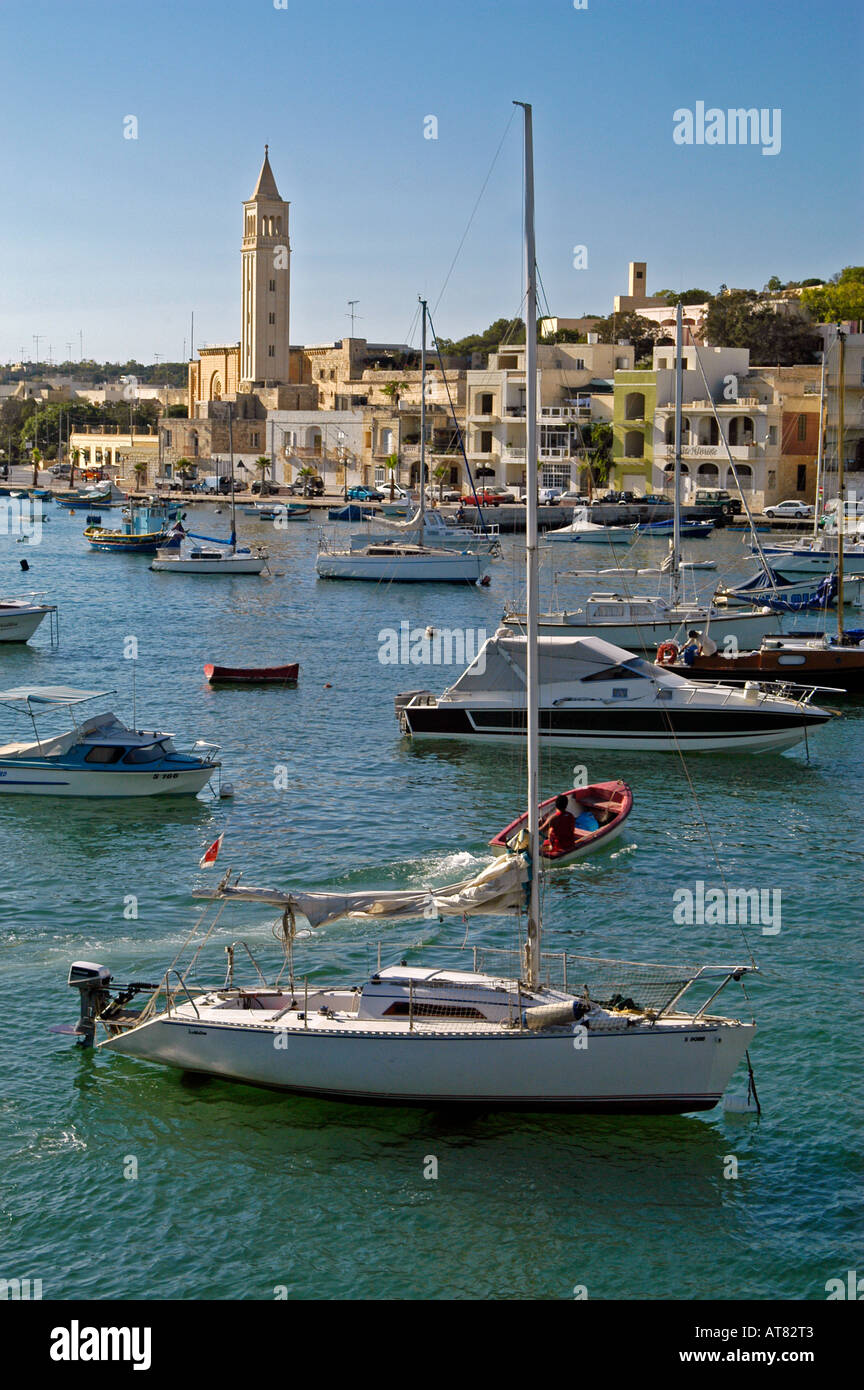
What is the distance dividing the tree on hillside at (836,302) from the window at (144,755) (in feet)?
288

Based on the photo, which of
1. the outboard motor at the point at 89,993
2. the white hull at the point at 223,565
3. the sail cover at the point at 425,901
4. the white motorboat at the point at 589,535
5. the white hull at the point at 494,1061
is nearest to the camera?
the white hull at the point at 494,1061

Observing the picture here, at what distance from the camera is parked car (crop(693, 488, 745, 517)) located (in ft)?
299

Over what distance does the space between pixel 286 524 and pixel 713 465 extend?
2863 centimetres

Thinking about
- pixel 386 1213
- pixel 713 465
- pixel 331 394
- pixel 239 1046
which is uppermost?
pixel 331 394

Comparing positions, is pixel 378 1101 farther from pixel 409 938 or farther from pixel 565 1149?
pixel 409 938

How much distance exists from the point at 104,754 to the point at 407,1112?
1311cm

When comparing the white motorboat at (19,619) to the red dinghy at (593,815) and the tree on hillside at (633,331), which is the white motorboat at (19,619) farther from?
the tree on hillside at (633,331)

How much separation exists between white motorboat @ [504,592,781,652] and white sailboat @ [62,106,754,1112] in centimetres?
2626

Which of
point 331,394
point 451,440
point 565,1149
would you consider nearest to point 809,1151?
point 565,1149

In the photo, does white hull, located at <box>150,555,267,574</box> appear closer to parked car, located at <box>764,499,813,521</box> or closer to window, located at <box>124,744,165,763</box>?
parked car, located at <box>764,499,813,521</box>

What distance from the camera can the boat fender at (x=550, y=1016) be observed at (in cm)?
1467

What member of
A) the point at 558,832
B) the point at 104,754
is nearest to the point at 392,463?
the point at 104,754

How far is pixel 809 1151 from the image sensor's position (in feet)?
49.0

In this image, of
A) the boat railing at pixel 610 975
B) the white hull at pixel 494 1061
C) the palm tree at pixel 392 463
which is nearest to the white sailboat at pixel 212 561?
the palm tree at pixel 392 463
